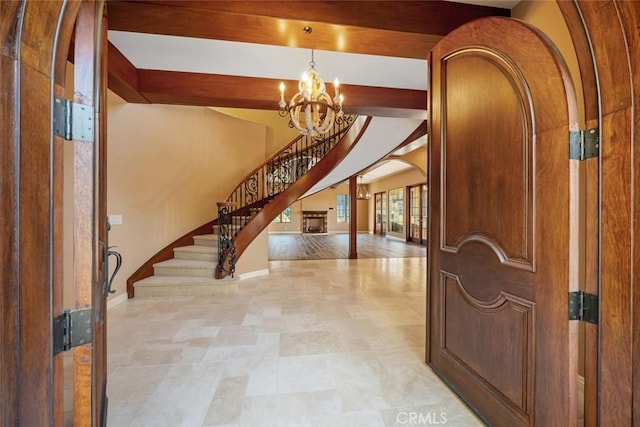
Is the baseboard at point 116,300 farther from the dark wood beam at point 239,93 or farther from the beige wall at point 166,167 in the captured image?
the dark wood beam at point 239,93

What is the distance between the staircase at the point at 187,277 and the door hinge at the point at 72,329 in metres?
3.13

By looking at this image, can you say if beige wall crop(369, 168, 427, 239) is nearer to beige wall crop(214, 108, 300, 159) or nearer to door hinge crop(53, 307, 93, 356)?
beige wall crop(214, 108, 300, 159)

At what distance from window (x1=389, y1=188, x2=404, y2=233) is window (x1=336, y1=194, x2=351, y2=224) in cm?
330

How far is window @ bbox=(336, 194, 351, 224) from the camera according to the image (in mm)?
15094

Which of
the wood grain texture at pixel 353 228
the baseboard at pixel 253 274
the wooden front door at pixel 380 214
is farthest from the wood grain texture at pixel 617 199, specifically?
the wooden front door at pixel 380 214

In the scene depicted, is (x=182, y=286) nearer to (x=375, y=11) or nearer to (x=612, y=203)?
(x=375, y=11)

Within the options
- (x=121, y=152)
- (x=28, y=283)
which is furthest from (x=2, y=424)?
(x=121, y=152)

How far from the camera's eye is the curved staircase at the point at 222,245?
378 cm

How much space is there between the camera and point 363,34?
6.37 ft

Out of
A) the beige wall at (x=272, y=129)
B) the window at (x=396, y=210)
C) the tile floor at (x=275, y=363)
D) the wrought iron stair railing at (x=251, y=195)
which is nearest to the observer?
the tile floor at (x=275, y=363)

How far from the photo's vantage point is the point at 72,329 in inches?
32.9

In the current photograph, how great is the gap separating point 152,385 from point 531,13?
3.75 m

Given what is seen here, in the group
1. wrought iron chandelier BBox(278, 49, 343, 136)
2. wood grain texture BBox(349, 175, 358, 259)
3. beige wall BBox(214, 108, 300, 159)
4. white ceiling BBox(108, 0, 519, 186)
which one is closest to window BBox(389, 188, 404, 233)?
wood grain texture BBox(349, 175, 358, 259)

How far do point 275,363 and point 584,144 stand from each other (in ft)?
7.59
